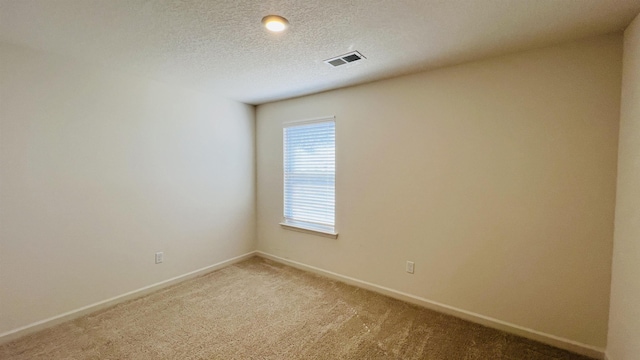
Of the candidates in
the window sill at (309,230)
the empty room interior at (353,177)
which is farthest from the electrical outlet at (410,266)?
the window sill at (309,230)

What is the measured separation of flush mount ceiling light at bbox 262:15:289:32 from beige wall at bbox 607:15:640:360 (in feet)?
7.17

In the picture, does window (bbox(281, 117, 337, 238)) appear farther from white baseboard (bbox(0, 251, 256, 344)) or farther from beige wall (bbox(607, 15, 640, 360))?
beige wall (bbox(607, 15, 640, 360))

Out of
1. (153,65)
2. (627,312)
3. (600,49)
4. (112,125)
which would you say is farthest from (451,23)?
(112,125)

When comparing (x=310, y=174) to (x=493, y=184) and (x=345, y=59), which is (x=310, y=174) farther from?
(x=493, y=184)

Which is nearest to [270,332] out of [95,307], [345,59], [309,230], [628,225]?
[309,230]

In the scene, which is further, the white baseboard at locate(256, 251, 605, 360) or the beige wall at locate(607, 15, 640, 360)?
the white baseboard at locate(256, 251, 605, 360)

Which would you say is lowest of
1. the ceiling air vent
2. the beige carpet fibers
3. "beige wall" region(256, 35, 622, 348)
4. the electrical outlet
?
the beige carpet fibers

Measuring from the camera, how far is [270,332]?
226 cm

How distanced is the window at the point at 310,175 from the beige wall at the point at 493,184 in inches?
6.5

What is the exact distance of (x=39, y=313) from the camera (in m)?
2.26

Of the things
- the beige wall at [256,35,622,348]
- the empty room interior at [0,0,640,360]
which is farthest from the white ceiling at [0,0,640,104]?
the beige wall at [256,35,622,348]

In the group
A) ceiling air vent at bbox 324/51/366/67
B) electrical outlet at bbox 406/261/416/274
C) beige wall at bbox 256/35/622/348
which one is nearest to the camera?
beige wall at bbox 256/35/622/348

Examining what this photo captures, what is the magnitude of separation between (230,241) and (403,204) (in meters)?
2.49

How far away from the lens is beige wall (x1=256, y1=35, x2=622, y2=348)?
1955mm
